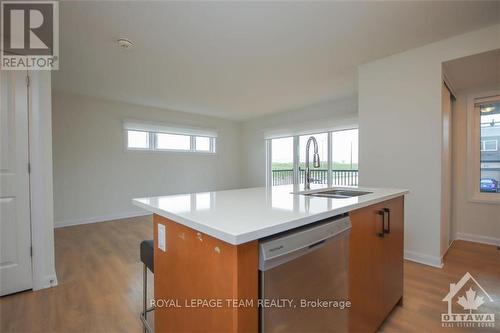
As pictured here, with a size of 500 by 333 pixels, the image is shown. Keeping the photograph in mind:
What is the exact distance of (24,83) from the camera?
6.69ft

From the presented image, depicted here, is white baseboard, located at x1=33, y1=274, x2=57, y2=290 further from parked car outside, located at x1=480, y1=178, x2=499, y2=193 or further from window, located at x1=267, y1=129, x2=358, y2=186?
parked car outside, located at x1=480, y1=178, x2=499, y2=193

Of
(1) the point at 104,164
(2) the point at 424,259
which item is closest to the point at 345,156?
(2) the point at 424,259

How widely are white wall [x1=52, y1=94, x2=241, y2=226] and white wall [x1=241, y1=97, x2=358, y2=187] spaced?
151 cm

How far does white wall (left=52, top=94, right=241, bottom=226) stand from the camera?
13.6 feet

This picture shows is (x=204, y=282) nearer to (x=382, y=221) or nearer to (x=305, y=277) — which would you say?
(x=305, y=277)

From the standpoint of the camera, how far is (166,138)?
541 cm

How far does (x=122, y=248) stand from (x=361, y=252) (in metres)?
2.93

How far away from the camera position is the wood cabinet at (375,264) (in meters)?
1.29

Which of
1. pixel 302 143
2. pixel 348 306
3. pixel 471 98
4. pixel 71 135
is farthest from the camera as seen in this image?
pixel 302 143

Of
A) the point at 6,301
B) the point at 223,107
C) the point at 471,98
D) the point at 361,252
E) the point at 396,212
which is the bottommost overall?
the point at 6,301

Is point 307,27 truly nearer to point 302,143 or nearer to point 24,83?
point 24,83

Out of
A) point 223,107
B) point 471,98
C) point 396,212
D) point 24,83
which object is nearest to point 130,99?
point 223,107

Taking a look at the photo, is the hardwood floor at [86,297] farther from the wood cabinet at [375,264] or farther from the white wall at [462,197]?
the white wall at [462,197]

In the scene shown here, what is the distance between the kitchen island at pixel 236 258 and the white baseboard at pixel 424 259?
3.96 feet
